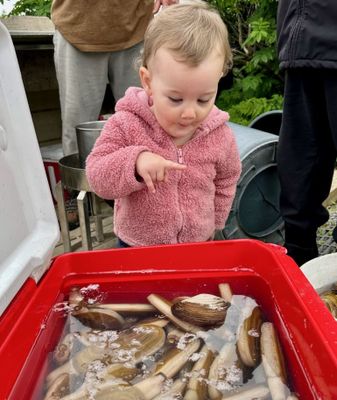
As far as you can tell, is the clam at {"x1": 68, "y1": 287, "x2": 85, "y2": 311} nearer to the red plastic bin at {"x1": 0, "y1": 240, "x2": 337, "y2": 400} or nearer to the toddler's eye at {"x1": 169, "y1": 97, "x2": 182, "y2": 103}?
the red plastic bin at {"x1": 0, "y1": 240, "x2": 337, "y2": 400}

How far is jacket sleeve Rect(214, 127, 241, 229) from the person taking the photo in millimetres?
1171

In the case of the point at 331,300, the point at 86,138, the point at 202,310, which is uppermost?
the point at 202,310

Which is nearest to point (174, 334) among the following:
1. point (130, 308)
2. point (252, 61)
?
point (130, 308)

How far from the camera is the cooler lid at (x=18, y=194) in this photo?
2.69 feet

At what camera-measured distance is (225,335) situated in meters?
0.81

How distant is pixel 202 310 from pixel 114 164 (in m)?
0.35

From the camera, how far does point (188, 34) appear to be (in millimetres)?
897

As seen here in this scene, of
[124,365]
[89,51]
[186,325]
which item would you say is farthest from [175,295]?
[89,51]

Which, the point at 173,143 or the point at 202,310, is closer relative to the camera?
the point at 202,310

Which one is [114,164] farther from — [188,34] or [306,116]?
[306,116]

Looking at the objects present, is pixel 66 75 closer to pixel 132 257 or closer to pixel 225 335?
pixel 132 257

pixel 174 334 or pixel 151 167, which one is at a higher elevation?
pixel 151 167

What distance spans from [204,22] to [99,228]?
4.83 ft

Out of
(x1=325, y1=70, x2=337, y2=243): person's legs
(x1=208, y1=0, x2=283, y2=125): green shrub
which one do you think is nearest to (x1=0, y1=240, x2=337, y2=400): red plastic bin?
(x1=325, y1=70, x2=337, y2=243): person's legs
